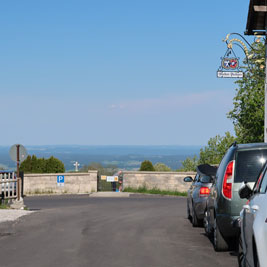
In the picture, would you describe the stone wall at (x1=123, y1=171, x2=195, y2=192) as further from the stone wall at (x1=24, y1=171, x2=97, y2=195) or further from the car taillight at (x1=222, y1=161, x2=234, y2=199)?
the car taillight at (x1=222, y1=161, x2=234, y2=199)

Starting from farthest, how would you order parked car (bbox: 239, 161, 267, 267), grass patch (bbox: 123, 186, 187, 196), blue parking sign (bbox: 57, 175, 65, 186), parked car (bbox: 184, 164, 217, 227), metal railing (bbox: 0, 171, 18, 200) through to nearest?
blue parking sign (bbox: 57, 175, 65, 186) → grass patch (bbox: 123, 186, 187, 196) → metal railing (bbox: 0, 171, 18, 200) → parked car (bbox: 184, 164, 217, 227) → parked car (bbox: 239, 161, 267, 267)

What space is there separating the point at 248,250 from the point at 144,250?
4.02 metres

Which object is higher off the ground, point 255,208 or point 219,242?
point 255,208

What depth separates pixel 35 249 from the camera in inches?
442

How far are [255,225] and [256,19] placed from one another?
22.2 meters

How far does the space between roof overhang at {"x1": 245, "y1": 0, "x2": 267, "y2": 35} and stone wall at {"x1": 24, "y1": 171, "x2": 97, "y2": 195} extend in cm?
1750

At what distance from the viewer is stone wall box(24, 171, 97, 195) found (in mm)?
40688

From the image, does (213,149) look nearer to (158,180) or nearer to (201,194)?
(158,180)

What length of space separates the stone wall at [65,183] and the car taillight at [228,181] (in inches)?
1227

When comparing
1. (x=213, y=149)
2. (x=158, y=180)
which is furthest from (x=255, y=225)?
(x=213, y=149)

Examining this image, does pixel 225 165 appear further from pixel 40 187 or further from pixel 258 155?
pixel 40 187

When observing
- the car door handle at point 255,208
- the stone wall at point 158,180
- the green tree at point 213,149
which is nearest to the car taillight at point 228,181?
the car door handle at point 255,208

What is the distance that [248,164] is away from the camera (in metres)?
10.2

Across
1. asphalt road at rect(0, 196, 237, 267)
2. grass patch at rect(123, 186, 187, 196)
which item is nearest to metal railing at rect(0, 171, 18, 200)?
asphalt road at rect(0, 196, 237, 267)
